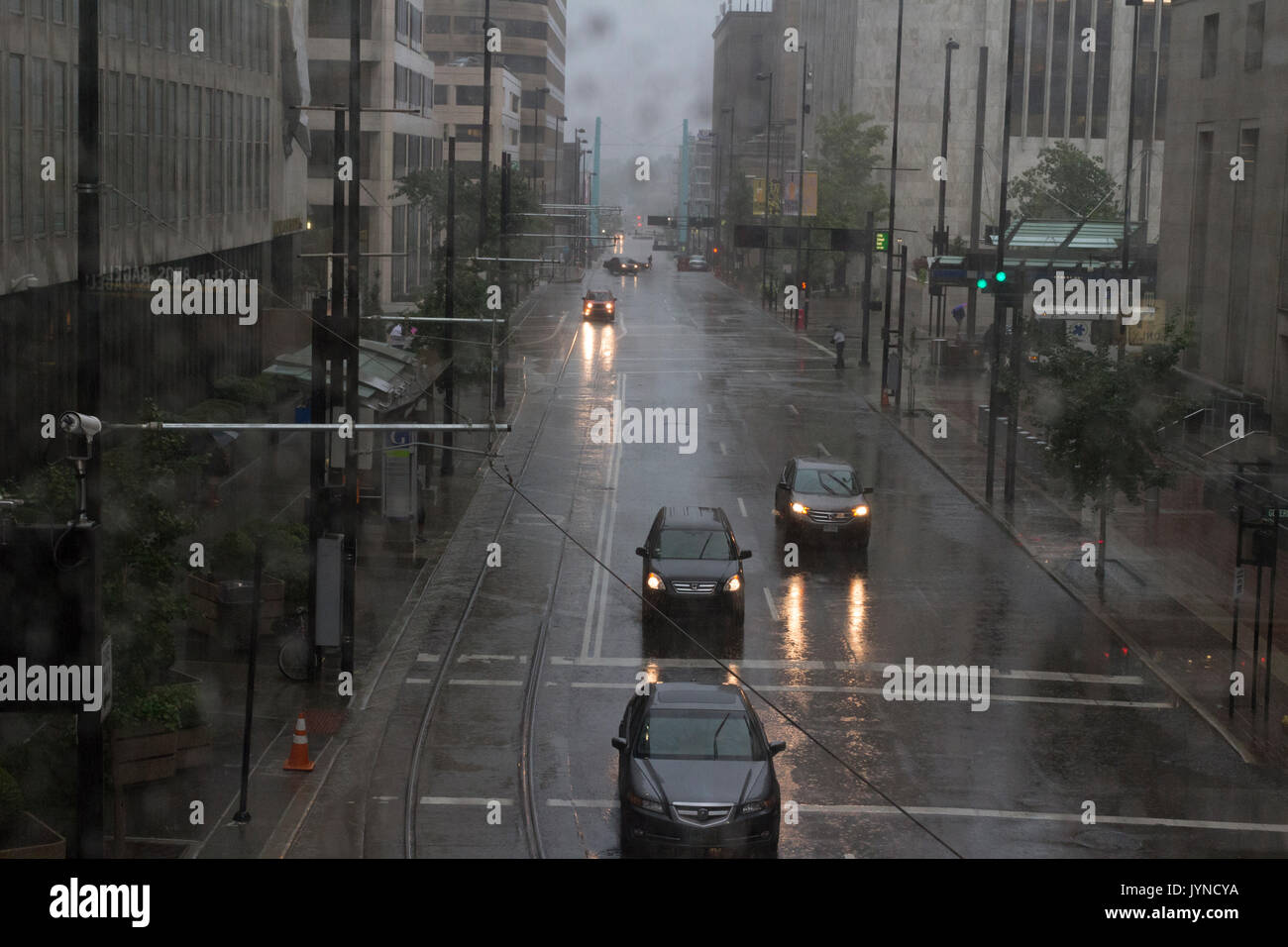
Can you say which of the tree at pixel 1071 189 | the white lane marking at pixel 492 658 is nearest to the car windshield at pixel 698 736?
the white lane marking at pixel 492 658

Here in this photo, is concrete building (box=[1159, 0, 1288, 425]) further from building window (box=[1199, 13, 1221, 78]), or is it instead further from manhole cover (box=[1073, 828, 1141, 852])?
manhole cover (box=[1073, 828, 1141, 852])

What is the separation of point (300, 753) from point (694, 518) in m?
9.13

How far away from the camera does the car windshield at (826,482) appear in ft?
88.5

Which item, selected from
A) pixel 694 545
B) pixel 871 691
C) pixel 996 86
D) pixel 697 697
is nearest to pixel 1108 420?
pixel 694 545

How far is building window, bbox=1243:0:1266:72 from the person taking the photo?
38438 millimetres

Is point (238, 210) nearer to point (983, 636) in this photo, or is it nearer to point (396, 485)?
point (396, 485)

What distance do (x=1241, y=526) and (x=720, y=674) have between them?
21.4 feet

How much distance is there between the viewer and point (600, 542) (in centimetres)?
2666

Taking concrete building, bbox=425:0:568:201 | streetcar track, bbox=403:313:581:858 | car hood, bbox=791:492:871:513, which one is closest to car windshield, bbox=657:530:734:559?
streetcar track, bbox=403:313:581:858

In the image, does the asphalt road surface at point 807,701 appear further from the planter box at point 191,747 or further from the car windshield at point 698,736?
the planter box at point 191,747

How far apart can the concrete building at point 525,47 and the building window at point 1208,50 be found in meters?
82.9

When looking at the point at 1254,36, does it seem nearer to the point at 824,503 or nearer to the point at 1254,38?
the point at 1254,38

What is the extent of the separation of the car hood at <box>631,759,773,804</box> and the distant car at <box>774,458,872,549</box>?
12816 millimetres
